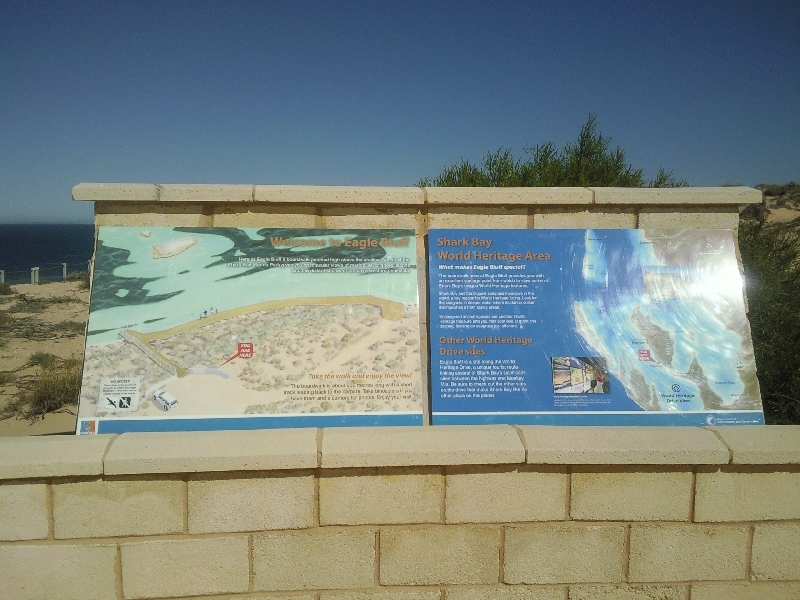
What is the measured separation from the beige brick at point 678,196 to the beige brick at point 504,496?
171 cm

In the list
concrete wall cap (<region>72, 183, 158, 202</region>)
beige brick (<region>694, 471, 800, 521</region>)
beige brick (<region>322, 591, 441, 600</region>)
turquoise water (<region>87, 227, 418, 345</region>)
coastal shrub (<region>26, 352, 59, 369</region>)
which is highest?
concrete wall cap (<region>72, 183, 158, 202</region>)

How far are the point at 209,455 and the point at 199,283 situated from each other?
102cm

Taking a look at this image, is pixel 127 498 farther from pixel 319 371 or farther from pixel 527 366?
pixel 527 366

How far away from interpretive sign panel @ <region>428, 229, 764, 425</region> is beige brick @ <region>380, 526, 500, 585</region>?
0.56 metres

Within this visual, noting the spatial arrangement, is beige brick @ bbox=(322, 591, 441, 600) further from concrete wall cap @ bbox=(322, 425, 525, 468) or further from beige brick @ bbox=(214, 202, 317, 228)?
beige brick @ bbox=(214, 202, 317, 228)

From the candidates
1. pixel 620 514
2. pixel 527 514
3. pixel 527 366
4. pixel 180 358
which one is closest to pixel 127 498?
pixel 180 358

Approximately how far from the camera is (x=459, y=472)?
2551mm

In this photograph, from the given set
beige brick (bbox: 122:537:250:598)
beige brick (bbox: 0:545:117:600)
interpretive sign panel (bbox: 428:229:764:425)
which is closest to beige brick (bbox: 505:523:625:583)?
interpretive sign panel (bbox: 428:229:764:425)

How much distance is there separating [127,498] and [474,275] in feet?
6.88

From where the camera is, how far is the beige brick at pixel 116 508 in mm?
2443

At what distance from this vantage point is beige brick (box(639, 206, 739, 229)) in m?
3.32

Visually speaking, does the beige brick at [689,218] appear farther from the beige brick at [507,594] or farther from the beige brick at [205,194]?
the beige brick at [205,194]

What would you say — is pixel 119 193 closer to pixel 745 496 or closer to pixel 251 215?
pixel 251 215

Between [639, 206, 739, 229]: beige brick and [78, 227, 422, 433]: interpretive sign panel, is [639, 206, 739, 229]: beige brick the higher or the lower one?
the higher one
